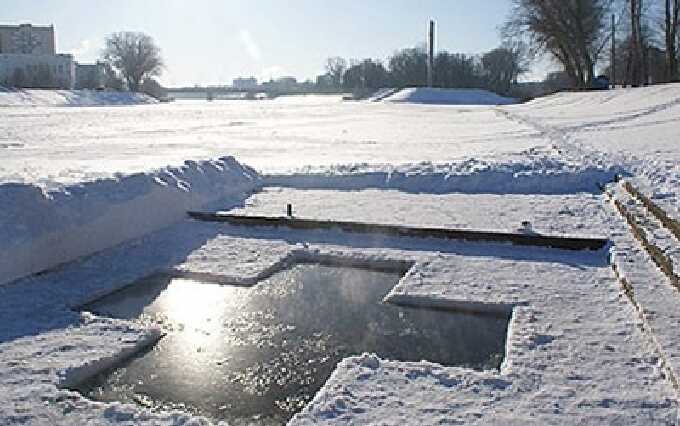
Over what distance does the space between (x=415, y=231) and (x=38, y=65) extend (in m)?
79.8

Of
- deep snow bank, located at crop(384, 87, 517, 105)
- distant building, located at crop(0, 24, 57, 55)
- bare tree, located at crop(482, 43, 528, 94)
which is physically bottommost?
deep snow bank, located at crop(384, 87, 517, 105)

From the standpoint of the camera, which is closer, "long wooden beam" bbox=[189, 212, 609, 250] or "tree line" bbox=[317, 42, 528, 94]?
"long wooden beam" bbox=[189, 212, 609, 250]

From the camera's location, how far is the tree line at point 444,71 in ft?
222

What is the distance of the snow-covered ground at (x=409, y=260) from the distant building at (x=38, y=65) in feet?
209

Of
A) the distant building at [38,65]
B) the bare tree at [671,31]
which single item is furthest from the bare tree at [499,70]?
the distant building at [38,65]

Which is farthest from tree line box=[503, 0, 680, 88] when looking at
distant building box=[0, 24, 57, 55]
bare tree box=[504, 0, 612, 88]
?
distant building box=[0, 24, 57, 55]

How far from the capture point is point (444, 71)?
6781 cm

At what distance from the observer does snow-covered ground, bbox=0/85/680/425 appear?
3230 mm

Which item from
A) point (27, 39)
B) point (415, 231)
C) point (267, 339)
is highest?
point (27, 39)

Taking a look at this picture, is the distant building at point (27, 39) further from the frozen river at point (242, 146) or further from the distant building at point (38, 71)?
the frozen river at point (242, 146)

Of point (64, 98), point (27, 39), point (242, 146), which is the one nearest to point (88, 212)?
point (242, 146)

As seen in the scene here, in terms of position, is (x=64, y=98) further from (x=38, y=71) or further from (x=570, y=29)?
(x=570, y=29)

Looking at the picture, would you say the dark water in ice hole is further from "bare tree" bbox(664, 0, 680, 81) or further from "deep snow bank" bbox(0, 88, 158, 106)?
"deep snow bank" bbox(0, 88, 158, 106)

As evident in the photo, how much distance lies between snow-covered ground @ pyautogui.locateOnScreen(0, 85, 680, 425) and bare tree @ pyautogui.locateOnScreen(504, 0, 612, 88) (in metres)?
28.8
